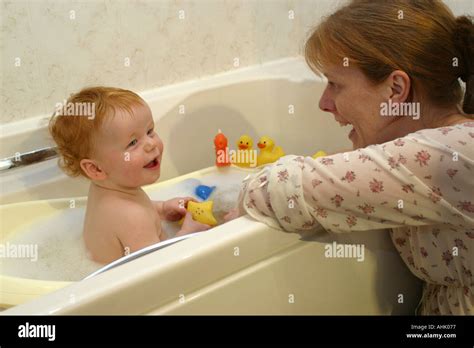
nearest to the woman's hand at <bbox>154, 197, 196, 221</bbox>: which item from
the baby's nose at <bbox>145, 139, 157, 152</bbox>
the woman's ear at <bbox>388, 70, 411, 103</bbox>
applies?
the baby's nose at <bbox>145, 139, 157, 152</bbox>

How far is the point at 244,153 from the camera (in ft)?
5.57

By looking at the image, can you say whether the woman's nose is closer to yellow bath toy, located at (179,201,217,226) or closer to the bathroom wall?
yellow bath toy, located at (179,201,217,226)

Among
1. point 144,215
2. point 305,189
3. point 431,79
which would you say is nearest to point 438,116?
point 431,79

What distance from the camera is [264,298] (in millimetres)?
973

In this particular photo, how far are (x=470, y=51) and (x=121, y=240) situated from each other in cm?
76

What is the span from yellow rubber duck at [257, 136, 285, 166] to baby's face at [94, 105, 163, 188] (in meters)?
0.53

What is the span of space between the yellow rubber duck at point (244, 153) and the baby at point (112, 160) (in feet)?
1.63

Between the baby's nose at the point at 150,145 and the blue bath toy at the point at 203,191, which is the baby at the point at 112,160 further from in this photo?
the blue bath toy at the point at 203,191

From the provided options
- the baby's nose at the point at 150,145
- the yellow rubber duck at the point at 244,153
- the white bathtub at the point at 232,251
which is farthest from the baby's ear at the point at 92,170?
the yellow rubber duck at the point at 244,153

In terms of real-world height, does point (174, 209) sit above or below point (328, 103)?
below

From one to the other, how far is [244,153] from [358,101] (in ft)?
2.28

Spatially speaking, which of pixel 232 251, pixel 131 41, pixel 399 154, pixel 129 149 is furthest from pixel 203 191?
pixel 399 154

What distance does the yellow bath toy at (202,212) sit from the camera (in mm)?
1286
